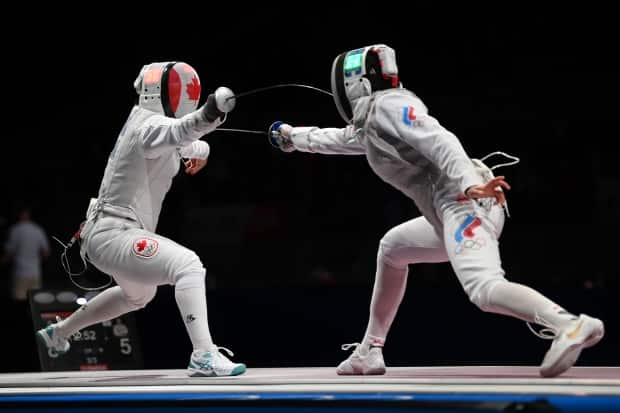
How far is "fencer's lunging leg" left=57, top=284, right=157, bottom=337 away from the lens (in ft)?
10.5

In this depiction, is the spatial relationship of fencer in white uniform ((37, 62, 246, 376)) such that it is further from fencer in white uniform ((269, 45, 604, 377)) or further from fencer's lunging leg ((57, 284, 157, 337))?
fencer in white uniform ((269, 45, 604, 377))

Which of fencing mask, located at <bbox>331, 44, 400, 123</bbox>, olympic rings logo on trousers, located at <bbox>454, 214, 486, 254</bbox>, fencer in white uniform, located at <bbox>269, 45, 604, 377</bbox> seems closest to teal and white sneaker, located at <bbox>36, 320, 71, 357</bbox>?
fencer in white uniform, located at <bbox>269, 45, 604, 377</bbox>

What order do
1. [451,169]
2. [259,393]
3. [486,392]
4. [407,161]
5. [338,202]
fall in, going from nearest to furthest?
1. [486,392]
2. [259,393]
3. [451,169]
4. [407,161]
5. [338,202]

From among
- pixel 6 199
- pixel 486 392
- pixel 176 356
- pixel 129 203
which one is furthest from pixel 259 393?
pixel 6 199

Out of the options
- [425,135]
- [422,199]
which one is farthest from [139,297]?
[425,135]

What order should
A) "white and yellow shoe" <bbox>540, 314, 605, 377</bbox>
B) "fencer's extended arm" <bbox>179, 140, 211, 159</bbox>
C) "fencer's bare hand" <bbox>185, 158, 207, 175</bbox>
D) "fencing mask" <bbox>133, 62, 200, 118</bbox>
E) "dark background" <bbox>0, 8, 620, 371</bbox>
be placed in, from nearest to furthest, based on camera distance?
1. "white and yellow shoe" <bbox>540, 314, 605, 377</bbox>
2. "fencing mask" <bbox>133, 62, 200, 118</bbox>
3. "fencer's extended arm" <bbox>179, 140, 211, 159</bbox>
4. "fencer's bare hand" <bbox>185, 158, 207, 175</bbox>
5. "dark background" <bbox>0, 8, 620, 371</bbox>

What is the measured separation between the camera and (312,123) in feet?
23.0

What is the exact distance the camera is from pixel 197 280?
2.90 m

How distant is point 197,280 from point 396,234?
25.4 inches

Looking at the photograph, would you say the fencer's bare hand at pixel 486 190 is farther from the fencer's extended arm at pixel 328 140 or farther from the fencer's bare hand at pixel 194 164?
the fencer's bare hand at pixel 194 164

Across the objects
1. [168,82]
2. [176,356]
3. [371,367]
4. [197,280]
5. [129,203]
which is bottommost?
[176,356]

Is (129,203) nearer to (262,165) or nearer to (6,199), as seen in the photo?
(262,165)

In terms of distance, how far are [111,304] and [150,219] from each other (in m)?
0.34

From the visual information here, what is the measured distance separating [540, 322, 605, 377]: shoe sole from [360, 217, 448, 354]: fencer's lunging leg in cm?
59
